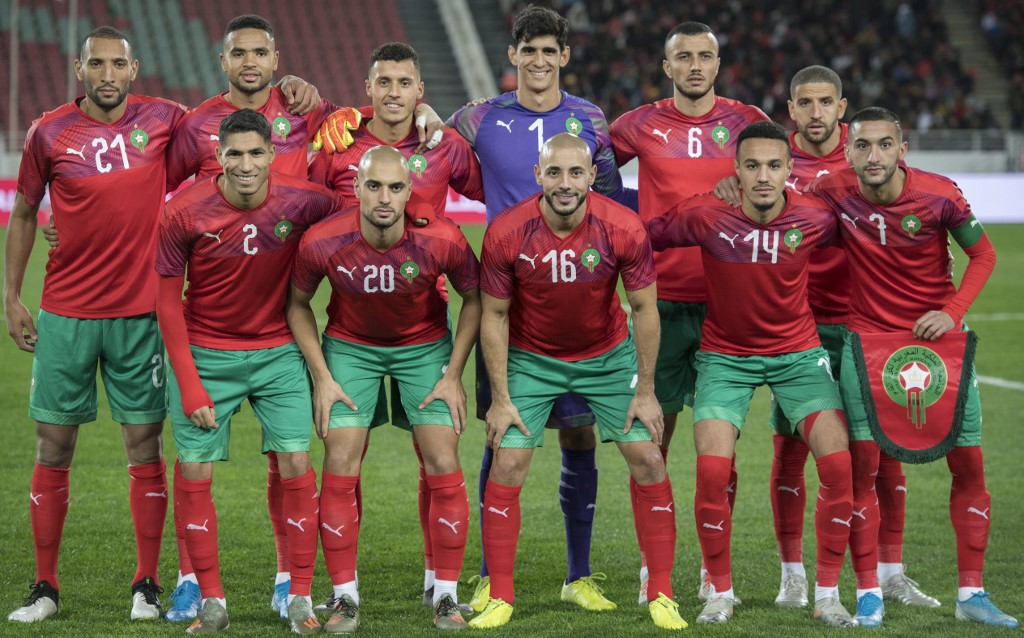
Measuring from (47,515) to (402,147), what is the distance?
2.10 meters

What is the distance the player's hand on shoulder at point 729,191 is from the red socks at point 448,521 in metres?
1.52

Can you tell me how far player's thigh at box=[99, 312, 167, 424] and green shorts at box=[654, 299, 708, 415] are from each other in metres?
2.11

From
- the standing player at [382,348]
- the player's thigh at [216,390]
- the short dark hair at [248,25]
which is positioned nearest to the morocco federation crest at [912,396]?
the standing player at [382,348]

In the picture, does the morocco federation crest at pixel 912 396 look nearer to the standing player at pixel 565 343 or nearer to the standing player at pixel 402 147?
the standing player at pixel 565 343

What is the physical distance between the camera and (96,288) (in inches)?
204

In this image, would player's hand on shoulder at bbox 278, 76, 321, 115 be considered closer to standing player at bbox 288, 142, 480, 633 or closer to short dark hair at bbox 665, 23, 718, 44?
standing player at bbox 288, 142, 480, 633

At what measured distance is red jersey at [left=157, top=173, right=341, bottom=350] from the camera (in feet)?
15.9

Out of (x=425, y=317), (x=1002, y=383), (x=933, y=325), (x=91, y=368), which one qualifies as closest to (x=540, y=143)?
(x=425, y=317)

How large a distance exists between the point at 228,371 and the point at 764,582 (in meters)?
2.53

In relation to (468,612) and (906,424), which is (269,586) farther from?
(906,424)

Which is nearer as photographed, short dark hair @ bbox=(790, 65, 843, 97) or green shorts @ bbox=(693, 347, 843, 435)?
green shorts @ bbox=(693, 347, 843, 435)

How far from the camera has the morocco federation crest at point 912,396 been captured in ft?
16.5

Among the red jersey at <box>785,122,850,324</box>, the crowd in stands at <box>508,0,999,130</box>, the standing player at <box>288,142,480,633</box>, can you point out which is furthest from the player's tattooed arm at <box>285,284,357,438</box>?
the crowd in stands at <box>508,0,999,130</box>

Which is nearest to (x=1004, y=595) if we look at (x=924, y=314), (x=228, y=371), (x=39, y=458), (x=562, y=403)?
(x=924, y=314)
